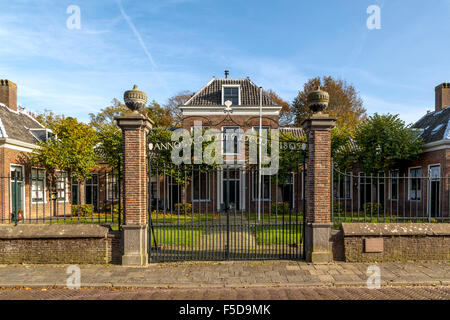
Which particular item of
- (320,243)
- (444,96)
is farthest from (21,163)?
(444,96)

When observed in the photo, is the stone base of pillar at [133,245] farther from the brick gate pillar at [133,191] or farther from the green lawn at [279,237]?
the green lawn at [279,237]

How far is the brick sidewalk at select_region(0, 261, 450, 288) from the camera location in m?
6.19

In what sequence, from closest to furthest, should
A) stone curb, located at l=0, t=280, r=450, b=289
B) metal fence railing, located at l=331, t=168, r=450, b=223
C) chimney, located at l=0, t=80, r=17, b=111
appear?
1. stone curb, located at l=0, t=280, r=450, b=289
2. metal fence railing, located at l=331, t=168, r=450, b=223
3. chimney, located at l=0, t=80, r=17, b=111

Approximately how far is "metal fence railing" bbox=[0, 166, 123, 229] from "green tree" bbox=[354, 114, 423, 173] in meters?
15.0

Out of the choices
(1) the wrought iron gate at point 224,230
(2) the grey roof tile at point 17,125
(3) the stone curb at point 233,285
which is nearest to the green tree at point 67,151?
(2) the grey roof tile at point 17,125

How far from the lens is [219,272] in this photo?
6.91 m

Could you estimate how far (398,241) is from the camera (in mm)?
7617

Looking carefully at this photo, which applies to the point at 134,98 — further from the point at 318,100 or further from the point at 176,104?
the point at 176,104

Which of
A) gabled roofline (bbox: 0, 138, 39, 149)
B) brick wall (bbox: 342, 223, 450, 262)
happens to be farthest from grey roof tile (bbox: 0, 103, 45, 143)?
brick wall (bbox: 342, 223, 450, 262)

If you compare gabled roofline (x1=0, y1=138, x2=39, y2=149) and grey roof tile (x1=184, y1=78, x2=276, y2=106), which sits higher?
grey roof tile (x1=184, y1=78, x2=276, y2=106)

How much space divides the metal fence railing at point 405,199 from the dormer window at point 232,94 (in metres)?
9.85

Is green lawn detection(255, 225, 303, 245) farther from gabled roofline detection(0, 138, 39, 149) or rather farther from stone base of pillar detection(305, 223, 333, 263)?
gabled roofline detection(0, 138, 39, 149)

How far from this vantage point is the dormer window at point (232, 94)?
23359 millimetres
